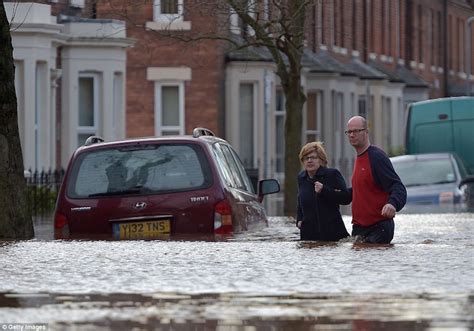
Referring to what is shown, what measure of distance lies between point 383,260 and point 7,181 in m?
5.96

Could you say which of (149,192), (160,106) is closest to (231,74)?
(160,106)

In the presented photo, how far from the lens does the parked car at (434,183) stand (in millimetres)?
29562

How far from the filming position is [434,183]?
3048 cm

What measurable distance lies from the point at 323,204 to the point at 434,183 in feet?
49.6

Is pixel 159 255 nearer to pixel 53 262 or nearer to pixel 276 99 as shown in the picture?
pixel 53 262

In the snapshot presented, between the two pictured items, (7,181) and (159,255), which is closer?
(159,255)

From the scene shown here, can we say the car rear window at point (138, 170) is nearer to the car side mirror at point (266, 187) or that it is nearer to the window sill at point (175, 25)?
the car side mirror at point (266, 187)

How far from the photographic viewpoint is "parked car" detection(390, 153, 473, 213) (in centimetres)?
2956

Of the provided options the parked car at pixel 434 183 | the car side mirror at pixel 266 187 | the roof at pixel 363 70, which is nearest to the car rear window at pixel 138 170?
the car side mirror at pixel 266 187

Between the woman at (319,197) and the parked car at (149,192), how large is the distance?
1.00 m

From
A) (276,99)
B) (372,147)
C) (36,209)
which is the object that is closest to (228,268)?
(372,147)

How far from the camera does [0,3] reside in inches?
693

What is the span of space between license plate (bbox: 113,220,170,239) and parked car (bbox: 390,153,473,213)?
12425 mm

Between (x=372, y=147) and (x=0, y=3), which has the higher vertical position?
(x=0, y=3)
